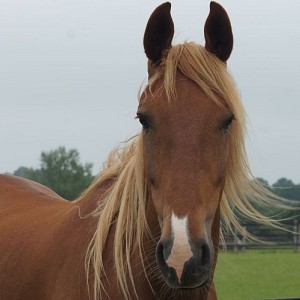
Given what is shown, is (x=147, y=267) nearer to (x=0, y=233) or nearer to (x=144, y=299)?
(x=144, y=299)

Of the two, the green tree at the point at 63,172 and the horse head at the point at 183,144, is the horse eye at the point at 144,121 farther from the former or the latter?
the green tree at the point at 63,172

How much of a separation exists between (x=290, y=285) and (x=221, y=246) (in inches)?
424

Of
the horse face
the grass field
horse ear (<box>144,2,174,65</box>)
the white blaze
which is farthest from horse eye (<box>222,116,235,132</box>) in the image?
the grass field

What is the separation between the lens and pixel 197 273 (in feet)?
9.95

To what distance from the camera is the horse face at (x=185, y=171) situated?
3020 mm

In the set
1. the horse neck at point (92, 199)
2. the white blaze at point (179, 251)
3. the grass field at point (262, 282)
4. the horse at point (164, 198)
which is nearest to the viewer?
the white blaze at point (179, 251)

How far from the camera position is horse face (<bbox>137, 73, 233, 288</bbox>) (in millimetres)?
3020

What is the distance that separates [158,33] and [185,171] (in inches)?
34.6

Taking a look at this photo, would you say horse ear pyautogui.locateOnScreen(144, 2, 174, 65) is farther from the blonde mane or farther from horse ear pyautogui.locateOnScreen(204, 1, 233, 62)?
horse ear pyautogui.locateOnScreen(204, 1, 233, 62)

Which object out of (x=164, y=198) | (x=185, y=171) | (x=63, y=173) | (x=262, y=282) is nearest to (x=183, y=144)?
(x=185, y=171)

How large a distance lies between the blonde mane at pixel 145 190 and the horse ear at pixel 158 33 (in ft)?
0.22

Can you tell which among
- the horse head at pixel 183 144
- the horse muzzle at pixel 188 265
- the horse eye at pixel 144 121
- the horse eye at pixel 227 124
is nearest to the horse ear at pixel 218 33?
the horse head at pixel 183 144

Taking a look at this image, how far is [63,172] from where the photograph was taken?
57344 millimetres

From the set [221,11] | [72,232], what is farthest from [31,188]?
[221,11]
